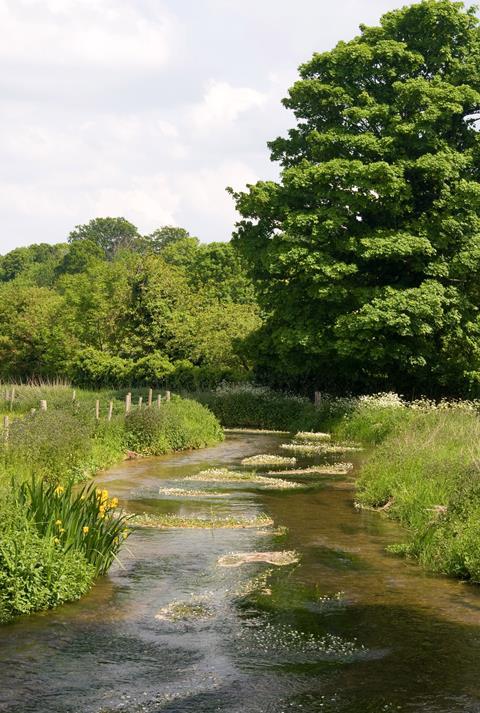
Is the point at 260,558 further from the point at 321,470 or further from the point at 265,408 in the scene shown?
the point at 265,408

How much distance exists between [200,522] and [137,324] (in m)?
43.7

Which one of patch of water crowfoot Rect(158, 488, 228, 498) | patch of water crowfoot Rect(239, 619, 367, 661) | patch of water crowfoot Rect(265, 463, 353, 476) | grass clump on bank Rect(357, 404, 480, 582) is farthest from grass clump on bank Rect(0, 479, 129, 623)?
patch of water crowfoot Rect(265, 463, 353, 476)

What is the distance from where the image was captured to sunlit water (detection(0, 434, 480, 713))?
8.41 metres

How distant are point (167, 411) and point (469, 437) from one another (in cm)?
1472

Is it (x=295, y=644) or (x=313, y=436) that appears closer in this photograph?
(x=295, y=644)

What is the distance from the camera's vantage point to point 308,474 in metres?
25.3

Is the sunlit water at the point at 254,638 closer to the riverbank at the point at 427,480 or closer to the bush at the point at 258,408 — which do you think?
the riverbank at the point at 427,480

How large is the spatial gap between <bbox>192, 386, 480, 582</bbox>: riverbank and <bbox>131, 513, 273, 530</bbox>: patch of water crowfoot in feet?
9.72

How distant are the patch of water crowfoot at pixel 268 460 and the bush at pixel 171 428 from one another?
366cm

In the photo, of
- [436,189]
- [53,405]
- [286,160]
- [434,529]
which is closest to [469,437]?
[434,529]

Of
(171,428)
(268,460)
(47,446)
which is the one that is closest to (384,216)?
(171,428)

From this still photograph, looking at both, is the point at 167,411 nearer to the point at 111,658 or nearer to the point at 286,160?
the point at 286,160

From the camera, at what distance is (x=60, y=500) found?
12.2 metres

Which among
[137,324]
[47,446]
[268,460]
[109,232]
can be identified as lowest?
[268,460]
